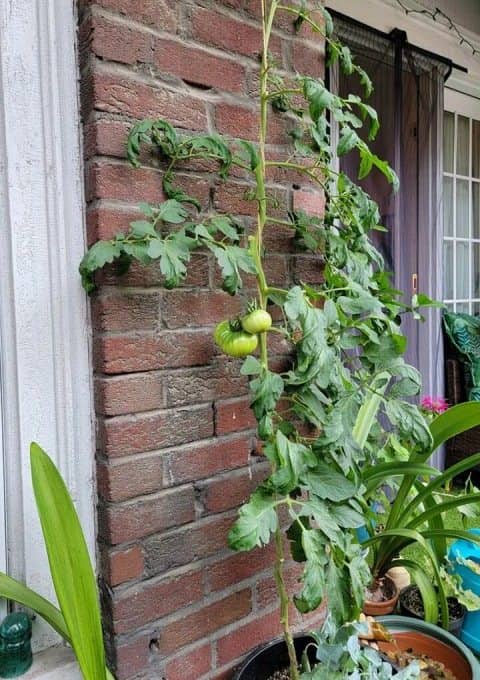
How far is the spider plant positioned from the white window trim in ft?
2.69

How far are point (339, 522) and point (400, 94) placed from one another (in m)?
2.66

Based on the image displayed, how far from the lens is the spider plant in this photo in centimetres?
141

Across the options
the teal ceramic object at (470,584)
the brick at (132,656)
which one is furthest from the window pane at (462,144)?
the brick at (132,656)

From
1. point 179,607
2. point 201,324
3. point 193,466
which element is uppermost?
point 201,324

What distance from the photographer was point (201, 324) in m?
1.07

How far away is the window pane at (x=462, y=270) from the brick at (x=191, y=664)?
3156 mm

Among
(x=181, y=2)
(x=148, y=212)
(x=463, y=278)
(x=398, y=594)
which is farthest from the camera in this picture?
(x=463, y=278)

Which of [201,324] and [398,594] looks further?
[398,594]

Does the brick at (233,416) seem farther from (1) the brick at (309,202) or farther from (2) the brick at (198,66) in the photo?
(2) the brick at (198,66)

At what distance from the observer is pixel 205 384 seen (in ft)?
3.56

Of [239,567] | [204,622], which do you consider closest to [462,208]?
[239,567]

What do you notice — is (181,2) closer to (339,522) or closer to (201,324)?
(201,324)

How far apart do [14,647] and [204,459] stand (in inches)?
18.3

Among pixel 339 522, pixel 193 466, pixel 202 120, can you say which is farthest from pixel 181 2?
pixel 339 522
